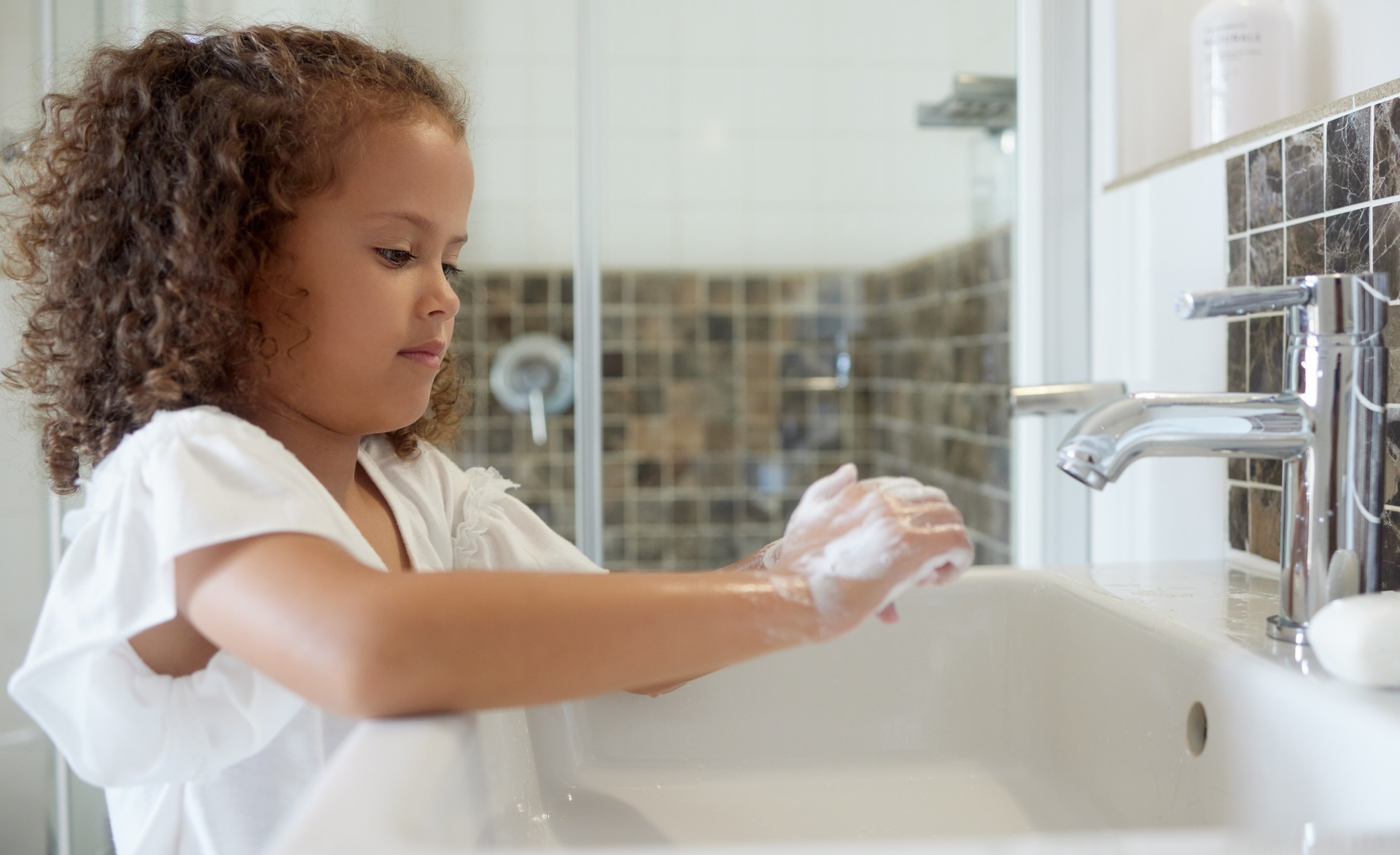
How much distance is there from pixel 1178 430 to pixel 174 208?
57cm

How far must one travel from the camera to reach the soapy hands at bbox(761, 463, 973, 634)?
0.50 meters

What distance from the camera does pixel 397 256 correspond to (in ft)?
2.05

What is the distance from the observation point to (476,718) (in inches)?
→ 18.7

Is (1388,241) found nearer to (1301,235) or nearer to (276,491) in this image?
(1301,235)

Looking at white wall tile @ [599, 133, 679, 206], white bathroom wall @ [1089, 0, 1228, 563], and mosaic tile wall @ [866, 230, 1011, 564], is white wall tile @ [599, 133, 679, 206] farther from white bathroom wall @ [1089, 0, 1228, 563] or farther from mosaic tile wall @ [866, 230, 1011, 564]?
white bathroom wall @ [1089, 0, 1228, 563]

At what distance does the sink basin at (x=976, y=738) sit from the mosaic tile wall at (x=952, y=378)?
0.64 metres

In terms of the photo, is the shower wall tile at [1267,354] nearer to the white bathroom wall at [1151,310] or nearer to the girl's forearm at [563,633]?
the white bathroom wall at [1151,310]

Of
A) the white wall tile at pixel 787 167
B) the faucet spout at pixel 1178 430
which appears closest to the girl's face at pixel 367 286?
the faucet spout at pixel 1178 430

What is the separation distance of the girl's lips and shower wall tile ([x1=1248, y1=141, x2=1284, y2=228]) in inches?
24.3

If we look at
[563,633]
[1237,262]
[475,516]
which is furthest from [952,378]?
[563,633]

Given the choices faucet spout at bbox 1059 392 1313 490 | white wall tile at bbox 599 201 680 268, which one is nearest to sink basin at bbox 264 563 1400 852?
faucet spout at bbox 1059 392 1313 490

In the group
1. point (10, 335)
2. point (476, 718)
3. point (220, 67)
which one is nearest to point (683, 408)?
point (10, 335)

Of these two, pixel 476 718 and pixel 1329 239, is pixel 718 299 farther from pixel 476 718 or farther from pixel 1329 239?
pixel 476 718

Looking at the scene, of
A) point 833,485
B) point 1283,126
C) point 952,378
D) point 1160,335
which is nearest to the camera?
point 833,485
